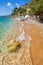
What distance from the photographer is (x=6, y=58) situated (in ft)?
28.3

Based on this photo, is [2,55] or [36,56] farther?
[2,55]

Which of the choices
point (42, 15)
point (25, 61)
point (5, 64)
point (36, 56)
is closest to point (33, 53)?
point (36, 56)

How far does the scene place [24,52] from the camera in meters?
9.55

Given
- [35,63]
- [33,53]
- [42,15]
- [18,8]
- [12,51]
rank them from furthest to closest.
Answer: [18,8] < [42,15] < [12,51] < [33,53] < [35,63]

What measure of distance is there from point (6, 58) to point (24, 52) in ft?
4.37

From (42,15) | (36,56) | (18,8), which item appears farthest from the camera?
(18,8)

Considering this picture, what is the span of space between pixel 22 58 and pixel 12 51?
1665mm

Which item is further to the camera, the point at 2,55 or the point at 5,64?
the point at 2,55

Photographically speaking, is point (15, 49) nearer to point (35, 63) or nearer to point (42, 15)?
point (35, 63)

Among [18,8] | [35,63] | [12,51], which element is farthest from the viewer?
[18,8]

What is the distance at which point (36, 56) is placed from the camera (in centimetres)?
837

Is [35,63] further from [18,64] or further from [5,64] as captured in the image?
[5,64]

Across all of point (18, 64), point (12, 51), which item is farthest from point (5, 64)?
point (12, 51)

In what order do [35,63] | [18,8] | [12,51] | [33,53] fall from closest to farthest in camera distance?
[35,63], [33,53], [12,51], [18,8]
